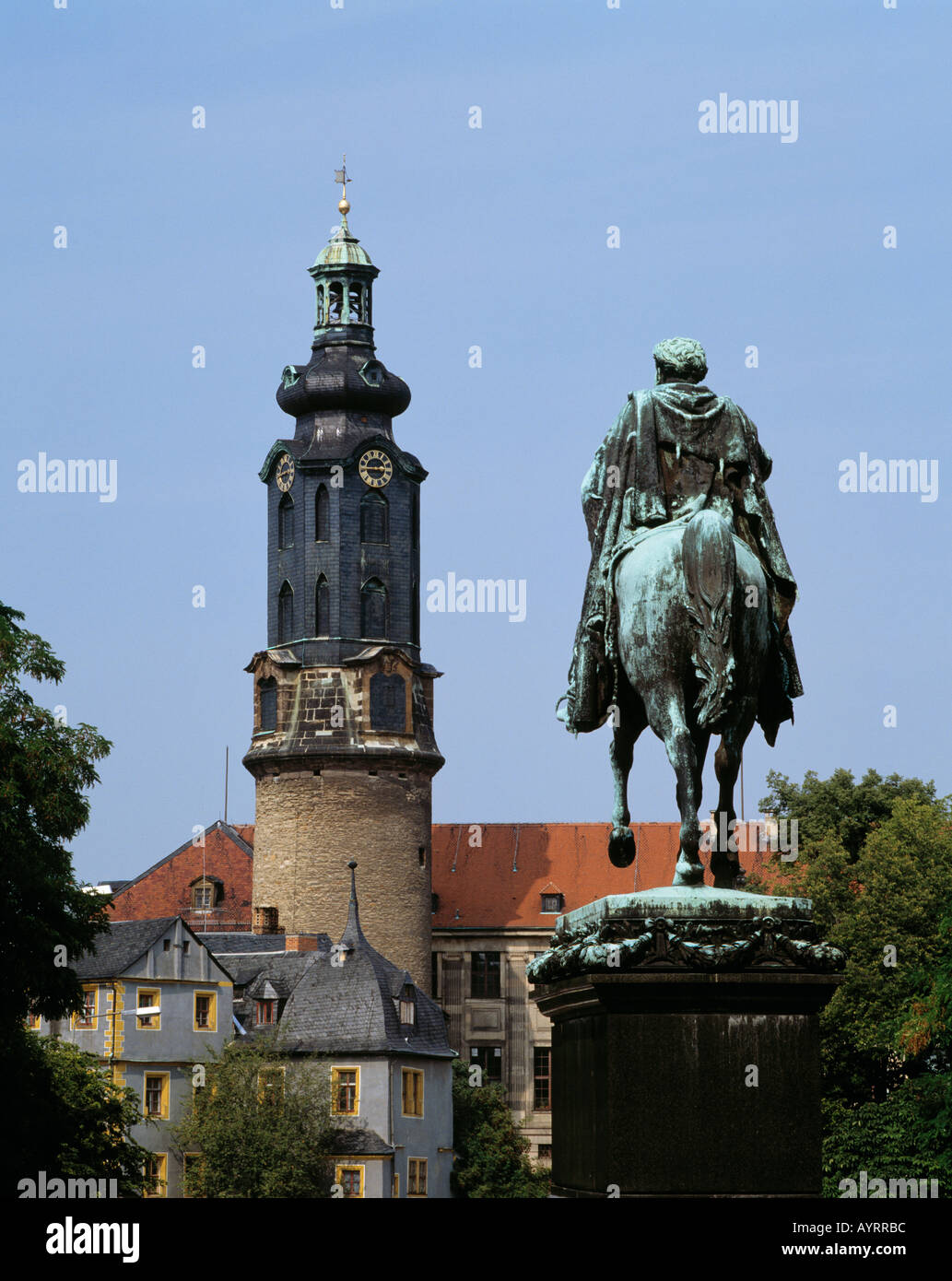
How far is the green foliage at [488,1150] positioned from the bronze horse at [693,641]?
62.7 m

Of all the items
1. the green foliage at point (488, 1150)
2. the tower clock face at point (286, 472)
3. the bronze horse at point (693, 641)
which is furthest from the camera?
the tower clock face at point (286, 472)

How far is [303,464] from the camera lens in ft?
291

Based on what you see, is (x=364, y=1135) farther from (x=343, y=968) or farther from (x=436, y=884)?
(x=436, y=884)

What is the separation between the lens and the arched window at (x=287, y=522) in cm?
8938

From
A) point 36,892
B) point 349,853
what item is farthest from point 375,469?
point 36,892

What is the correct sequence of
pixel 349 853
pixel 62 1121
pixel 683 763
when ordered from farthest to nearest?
pixel 349 853 < pixel 62 1121 < pixel 683 763

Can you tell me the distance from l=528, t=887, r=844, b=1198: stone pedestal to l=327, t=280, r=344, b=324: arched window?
8232cm

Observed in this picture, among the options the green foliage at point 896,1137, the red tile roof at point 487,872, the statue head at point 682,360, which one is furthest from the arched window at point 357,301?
the statue head at point 682,360

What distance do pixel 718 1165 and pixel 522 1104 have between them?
279 feet

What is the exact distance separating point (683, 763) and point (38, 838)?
1051 inches

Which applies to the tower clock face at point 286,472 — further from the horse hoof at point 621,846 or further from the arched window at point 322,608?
the horse hoof at point 621,846

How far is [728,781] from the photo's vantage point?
10562 mm

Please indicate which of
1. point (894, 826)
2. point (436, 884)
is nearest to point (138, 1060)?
point (894, 826)

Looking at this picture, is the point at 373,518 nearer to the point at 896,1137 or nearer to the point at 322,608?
the point at 322,608
